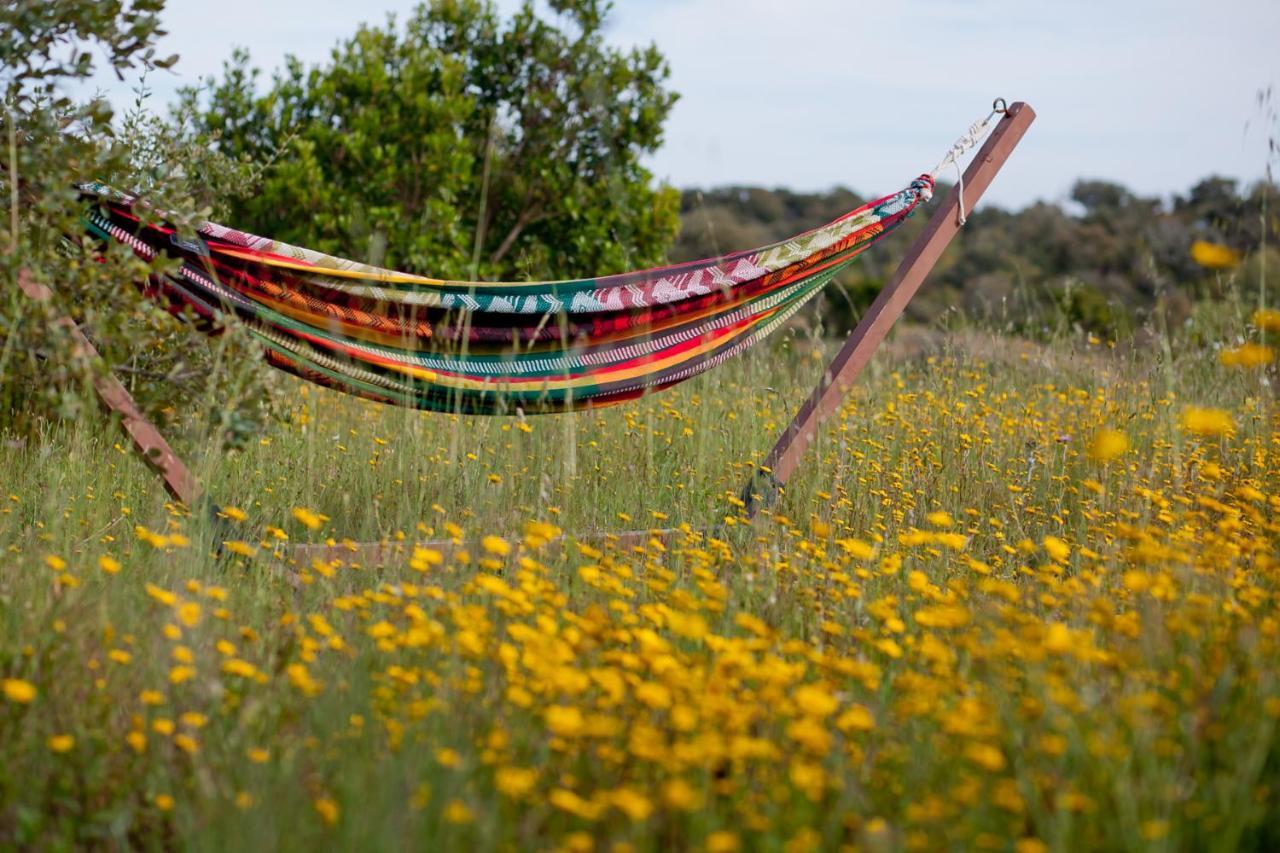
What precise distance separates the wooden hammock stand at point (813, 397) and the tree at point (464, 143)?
11.8ft

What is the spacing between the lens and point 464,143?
731 cm

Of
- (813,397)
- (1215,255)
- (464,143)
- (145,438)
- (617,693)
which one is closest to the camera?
(617,693)

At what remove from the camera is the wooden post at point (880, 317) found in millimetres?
3150

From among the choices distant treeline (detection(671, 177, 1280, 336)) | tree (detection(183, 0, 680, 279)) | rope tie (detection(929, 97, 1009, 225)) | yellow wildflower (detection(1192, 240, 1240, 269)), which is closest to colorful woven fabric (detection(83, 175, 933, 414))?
rope tie (detection(929, 97, 1009, 225))

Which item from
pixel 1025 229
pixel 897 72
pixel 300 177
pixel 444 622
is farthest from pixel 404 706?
pixel 1025 229

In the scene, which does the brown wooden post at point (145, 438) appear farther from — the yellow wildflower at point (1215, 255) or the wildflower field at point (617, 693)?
the yellow wildflower at point (1215, 255)

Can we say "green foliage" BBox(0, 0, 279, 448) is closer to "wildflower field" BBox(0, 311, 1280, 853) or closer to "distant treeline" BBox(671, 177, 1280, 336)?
"wildflower field" BBox(0, 311, 1280, 853)

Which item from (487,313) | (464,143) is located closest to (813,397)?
(487,313)

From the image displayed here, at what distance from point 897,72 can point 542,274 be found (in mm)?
2921

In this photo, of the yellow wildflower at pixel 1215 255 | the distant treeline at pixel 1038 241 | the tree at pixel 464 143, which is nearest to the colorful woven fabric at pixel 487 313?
the yellow wildflower at pixel 1215 255

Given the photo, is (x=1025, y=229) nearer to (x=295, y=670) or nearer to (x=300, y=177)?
(x=300, y=177)

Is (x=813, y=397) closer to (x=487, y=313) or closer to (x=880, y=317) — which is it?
(x=880, y=317)

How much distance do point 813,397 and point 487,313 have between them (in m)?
0.95

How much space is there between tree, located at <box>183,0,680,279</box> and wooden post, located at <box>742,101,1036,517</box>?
360cm
